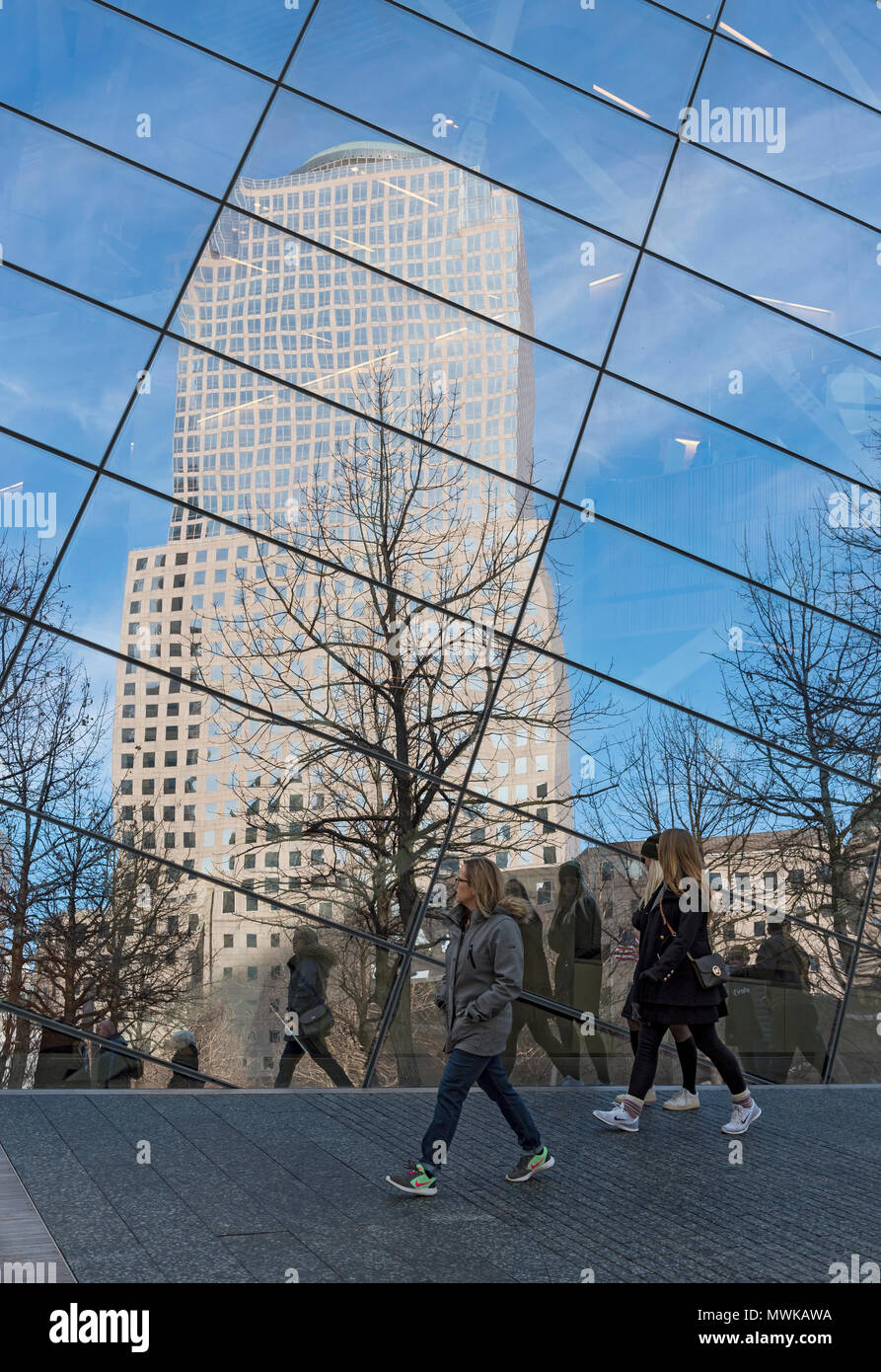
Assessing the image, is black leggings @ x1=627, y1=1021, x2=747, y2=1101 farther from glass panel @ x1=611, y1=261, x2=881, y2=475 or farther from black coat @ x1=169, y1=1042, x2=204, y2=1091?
glass panel @ x1=611, y1=261, x2=881, y2=475

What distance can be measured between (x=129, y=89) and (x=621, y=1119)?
27.9 ft

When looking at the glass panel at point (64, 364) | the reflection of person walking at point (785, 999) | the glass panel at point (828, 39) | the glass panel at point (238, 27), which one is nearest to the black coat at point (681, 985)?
the reflection of person walking at point (785, 999)

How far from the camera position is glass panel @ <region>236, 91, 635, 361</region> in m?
9.77

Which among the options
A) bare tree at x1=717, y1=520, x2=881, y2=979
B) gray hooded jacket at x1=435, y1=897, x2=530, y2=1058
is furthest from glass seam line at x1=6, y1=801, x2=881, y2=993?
gray hooded jacket at x1=435, y1=897, x2=530, y2=1058

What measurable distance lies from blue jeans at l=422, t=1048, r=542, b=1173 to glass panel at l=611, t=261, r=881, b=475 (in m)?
6.33

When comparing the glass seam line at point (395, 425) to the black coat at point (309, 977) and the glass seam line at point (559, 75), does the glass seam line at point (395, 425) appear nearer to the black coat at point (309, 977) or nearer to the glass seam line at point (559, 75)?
the glass seam line at point (559, 75)

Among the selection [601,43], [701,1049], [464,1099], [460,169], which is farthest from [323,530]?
[601,43]

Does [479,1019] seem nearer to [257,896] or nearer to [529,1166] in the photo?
[529,1166]

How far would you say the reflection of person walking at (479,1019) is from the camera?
5520 mm

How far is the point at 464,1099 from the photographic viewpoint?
18.5ft

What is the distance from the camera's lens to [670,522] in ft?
32.6

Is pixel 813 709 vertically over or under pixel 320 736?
over
